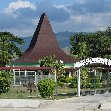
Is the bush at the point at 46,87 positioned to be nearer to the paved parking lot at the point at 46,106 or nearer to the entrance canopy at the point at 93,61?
the entrance canopy at the point at 93,61

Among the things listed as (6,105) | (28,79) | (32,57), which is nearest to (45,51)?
(32,57)

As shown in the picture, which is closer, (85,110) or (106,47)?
(85,110)

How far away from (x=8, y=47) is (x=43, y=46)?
20.3ft

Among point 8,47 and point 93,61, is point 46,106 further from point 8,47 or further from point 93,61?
point 8,47

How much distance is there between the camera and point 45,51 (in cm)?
6744

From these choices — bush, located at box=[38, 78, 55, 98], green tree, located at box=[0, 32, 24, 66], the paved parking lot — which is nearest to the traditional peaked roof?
green tree, located at box=[0, 32, 24, 66]

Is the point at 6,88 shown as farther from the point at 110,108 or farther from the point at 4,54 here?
the point at 4,54

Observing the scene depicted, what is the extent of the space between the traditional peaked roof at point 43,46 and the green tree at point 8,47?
7.07ft

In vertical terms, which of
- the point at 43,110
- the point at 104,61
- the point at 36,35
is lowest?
the point at 43,110

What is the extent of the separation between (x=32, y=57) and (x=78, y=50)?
14416mm

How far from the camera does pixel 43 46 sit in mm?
69688

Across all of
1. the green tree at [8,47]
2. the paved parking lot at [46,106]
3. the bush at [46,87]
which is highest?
the green tree at [8,47]

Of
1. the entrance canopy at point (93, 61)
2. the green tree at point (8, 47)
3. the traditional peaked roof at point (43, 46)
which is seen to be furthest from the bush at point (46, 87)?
the green tree at point (8, 47)

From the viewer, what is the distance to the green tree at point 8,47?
6500 centimetres
